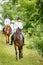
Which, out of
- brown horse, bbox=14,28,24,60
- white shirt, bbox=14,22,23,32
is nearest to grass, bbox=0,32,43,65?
brown horse, bbox=14,28,24,60

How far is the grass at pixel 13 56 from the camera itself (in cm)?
525

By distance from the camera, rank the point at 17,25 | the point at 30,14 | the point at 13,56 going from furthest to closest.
Answer: 1. the point at 30,14
2. the point at 13,56
3. the point at 17,25

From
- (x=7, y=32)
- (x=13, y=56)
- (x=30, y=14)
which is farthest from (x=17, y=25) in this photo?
(x=13, y=56)

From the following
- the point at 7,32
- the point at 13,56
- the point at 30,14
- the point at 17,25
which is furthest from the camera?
the point at 30,14

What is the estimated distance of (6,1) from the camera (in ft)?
18.4

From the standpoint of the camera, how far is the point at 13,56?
17.5ft

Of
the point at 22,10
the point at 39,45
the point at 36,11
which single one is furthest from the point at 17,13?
the point at 39,45

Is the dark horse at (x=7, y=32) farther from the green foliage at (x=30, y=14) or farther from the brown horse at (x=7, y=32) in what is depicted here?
the green foliage at (x=30, y=14)

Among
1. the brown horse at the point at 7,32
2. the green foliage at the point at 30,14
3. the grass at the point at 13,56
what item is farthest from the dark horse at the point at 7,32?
the green foliage at the point at 30,14

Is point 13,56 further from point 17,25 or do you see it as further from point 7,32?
point 17,25

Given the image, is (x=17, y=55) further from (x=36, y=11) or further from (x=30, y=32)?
(x=36, y=11)

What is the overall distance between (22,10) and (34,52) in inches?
44.7

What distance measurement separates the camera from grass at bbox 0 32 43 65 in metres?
5.25

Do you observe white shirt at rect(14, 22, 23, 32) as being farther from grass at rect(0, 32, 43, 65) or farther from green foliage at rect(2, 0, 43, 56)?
grass at rect(0, 32, 43, 65)
